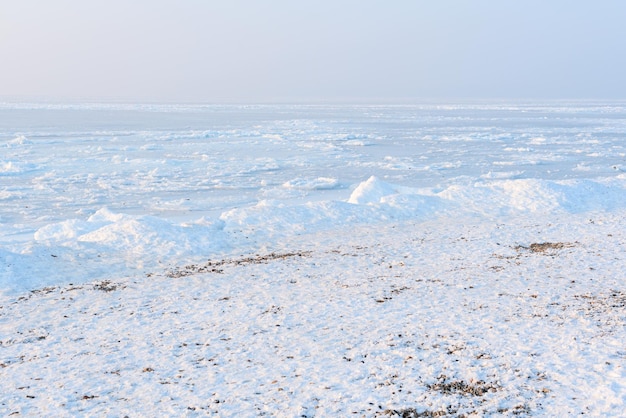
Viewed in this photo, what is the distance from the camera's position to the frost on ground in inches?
313

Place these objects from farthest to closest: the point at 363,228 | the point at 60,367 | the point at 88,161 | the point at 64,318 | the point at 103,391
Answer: the point at 88,161, the point at 363,228, the point at 64,318, the point at 60,367, the point at 103,391

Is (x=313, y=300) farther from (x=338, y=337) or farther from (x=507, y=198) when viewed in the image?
(x=507, y=198)

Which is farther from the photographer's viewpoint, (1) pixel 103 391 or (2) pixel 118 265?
(2) pixel 118 265

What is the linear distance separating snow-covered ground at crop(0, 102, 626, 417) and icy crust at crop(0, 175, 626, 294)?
78mm

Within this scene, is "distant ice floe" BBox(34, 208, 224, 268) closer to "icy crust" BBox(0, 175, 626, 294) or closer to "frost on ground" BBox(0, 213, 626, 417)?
"icy crust" BBox(0, 175, 626, 294)

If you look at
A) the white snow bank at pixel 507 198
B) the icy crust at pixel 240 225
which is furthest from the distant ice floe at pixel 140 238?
the white snow bank at pixel 507 198

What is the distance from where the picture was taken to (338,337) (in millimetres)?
10266

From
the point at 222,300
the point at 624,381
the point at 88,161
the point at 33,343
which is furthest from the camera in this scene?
the point at 88,161

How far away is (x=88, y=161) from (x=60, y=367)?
99.0 ft

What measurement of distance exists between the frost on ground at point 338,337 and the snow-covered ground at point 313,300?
0.14ft

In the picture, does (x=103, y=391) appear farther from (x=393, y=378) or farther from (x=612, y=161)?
(x=612, y=161)

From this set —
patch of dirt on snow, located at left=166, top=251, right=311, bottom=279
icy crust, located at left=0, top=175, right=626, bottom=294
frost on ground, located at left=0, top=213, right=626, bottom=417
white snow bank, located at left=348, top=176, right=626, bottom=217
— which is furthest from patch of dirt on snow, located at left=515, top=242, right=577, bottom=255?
patch of dirt on snow, located at left=166, top=251, right=311, bottom=279

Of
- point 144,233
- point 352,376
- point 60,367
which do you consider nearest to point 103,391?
point 60,367

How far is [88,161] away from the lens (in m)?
37.5
